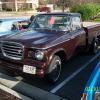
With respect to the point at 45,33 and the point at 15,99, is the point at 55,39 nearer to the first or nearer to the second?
the point at 45,33

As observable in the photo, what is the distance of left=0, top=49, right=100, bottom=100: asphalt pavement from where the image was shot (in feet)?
18.6

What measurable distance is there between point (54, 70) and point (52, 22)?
1.72 meters

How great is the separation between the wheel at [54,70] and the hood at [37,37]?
0.45m

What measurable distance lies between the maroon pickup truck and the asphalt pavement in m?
0.25

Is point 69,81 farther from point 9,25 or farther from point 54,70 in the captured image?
point 9,25

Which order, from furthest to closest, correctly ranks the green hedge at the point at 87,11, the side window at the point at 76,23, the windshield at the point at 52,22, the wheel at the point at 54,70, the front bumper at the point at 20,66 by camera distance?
the green hedge at the point at 87,11
the side window at the point at 76,23
the windshield at the point at 52,22
the wheel at the point at 54,70
the front bumper at the point at 20,66

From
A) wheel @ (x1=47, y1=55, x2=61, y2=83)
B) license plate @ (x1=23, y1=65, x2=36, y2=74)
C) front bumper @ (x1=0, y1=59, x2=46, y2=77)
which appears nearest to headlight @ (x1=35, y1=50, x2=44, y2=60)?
front bumper @ (x1=0, y1=59, x2=46, y2=77)

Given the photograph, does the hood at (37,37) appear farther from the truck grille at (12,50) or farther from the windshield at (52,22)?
the windshield at (52,22)

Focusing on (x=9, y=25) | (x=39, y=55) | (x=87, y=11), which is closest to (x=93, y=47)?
(x=9, y=25)

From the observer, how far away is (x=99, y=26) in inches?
381

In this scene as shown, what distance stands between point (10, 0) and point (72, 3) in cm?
2953

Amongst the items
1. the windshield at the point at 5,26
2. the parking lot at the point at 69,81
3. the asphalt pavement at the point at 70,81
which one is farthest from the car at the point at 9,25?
the asphalt pavement at the point at 70,81

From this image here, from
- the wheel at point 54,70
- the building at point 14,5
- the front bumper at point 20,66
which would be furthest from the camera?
the building at point 14,5

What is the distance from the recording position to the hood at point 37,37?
572cm
